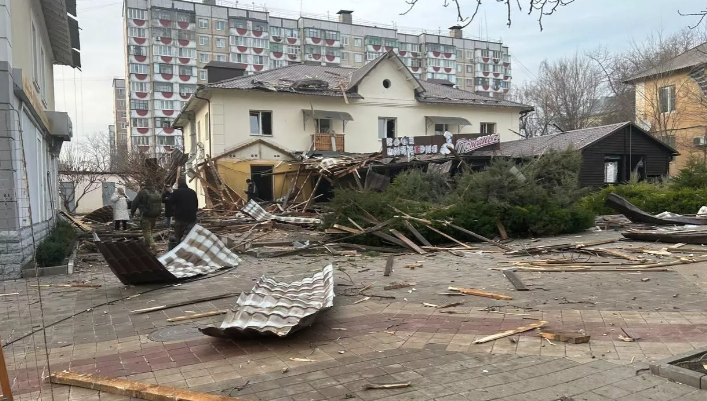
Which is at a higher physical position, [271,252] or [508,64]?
[508,64]

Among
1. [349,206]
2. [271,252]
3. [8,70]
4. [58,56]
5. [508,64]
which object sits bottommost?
[271,252]

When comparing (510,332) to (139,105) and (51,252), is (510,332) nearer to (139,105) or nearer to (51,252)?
(51,252)

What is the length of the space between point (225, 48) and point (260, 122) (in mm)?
61878

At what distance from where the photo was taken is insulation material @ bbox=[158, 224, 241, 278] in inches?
371

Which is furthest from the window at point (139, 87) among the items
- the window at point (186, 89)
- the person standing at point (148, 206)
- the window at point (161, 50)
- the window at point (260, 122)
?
the person standing at point (148, 206)

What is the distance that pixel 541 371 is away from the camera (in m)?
4.30

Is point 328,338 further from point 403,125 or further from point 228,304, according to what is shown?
point 403,125

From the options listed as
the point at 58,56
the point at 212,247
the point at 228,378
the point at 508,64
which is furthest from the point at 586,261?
the point at 508,64

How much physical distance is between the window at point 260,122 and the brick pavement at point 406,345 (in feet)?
67.5

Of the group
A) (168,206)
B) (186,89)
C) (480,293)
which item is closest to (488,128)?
(168,206)

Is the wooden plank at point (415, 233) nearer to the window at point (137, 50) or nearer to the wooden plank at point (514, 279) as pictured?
the wooden plank at point (514, 279)

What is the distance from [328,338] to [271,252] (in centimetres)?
716

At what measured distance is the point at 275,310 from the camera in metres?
5.73

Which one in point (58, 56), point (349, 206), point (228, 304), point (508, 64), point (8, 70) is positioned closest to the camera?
point (228, 304)
